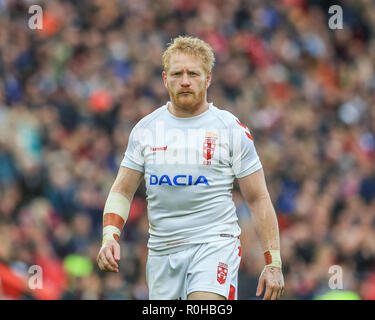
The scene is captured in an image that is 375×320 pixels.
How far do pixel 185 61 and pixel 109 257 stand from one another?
1585 millimetres

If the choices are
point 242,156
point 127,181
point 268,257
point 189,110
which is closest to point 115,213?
point 127,181

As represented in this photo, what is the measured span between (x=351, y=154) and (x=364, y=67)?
3.33 m

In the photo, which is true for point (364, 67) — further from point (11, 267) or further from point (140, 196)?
point (11, 267)

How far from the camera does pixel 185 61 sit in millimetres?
6645

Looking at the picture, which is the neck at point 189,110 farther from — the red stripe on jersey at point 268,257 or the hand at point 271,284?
→ the hand at point 271,284

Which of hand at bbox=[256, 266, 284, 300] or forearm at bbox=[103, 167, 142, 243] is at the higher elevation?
forearm at bbox=[103, 167, 142, 243]

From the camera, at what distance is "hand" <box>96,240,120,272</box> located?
631cm

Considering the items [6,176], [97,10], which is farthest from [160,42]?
[6,176]

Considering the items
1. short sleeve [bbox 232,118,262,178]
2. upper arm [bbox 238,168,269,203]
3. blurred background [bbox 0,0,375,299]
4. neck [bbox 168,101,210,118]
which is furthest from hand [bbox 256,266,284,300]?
blurred background [bbox 0,0,375,299]

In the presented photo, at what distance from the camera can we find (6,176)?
501 inches

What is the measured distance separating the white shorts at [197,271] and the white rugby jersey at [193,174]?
0.22 ft

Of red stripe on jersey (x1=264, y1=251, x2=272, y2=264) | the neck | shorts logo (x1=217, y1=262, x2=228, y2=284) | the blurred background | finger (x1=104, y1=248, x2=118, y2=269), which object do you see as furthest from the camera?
the blurred background

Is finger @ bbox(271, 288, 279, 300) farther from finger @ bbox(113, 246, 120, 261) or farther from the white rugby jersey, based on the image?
finger @ bbox(113, 246, 120, 261)

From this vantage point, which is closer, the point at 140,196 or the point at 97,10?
the point at 140,196
